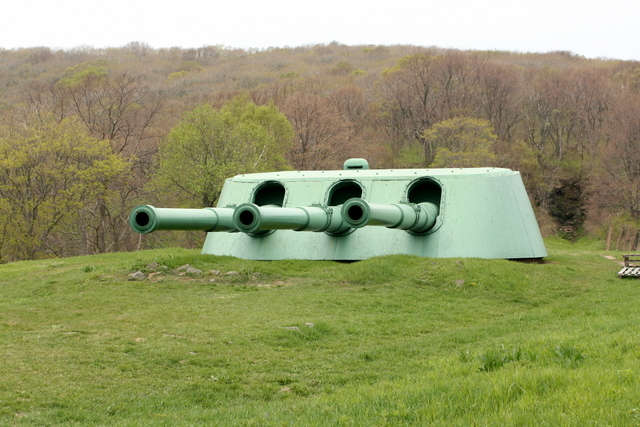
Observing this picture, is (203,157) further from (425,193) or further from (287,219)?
(287,219)

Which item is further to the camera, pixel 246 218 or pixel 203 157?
pixel 203 157

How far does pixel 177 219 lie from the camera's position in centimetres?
1054

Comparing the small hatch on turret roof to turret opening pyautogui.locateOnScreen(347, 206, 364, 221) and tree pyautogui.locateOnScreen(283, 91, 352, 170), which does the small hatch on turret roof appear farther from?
tree pyautogui.locateOnScreen(283, 91, 352, 170)

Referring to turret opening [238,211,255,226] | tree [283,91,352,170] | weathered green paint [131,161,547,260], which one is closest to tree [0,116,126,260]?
tree [283,91,352,170]

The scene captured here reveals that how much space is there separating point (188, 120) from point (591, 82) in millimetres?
39153

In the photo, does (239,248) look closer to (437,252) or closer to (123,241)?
(437,252)

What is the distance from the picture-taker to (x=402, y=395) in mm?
5070

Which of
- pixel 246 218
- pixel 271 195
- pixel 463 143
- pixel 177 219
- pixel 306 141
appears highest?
pixel 177 219

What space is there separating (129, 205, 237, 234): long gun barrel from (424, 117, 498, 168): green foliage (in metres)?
33.6

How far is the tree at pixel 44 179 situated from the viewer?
29.2 m

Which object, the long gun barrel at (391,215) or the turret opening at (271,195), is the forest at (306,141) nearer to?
the turret opening at (271,195)

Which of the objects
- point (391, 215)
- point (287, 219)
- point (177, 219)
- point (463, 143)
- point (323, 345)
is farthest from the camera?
point (463, 143)

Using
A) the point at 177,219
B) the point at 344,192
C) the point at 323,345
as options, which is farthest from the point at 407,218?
the point at 323,345

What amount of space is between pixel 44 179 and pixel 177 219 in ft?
72.5
